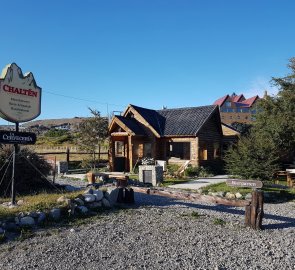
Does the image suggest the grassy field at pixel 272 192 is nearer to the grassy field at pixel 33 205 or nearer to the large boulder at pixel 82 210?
the large boulder at pixel 82 210

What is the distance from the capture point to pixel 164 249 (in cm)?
642

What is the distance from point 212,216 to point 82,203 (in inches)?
138

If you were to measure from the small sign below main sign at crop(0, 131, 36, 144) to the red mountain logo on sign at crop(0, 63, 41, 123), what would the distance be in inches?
19.5

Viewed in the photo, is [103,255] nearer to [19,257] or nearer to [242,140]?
[19,257]

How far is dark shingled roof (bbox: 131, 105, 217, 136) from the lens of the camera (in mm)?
22312

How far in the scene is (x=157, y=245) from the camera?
6.63 meters

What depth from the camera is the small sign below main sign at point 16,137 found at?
9344 millimetres

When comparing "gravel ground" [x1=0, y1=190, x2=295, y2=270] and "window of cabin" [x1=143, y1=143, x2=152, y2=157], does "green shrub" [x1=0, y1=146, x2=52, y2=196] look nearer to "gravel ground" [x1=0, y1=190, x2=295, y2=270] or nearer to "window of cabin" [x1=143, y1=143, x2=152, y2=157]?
"gravel ground" [x1=0, y1=190, x2=295, y2=270]

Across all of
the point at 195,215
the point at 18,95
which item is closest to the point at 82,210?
the point at 195,215

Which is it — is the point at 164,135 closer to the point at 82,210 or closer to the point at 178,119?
the point at 178,119

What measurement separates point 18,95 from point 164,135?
1360 centimetres

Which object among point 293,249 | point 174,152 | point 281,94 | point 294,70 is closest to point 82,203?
point 293,249

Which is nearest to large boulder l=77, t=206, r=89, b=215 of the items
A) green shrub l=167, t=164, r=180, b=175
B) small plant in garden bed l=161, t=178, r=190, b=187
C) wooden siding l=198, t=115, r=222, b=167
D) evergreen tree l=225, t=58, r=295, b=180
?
small plant in garden bed l=161, t=178, r=190, b=187

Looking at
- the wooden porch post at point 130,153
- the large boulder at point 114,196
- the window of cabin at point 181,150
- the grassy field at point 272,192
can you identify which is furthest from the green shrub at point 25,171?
the window of cabin at point 181,150
